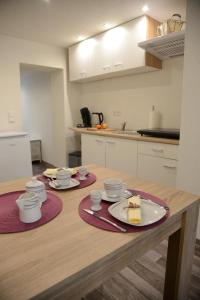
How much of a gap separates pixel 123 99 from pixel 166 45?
115 centimetres

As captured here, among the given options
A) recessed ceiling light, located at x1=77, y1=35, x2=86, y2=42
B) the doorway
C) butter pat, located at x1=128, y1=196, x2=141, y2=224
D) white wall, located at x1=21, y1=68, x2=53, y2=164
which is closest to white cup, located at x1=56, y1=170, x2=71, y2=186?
butter pat, located at x1=128, y1=196, x2=141, y2=224

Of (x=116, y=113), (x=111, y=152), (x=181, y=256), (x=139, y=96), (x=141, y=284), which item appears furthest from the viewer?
(x=116, y=113)

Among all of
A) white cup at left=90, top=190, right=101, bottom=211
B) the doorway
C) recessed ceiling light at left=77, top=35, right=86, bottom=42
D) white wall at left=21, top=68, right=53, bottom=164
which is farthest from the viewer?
white wall at left=21, top=68, right=53, bottom=164

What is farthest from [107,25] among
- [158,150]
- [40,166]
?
[40,166]

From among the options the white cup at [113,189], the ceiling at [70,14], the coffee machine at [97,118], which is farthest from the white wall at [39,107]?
the white cup at [113,189]

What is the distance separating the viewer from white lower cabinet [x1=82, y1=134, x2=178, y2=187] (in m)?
2.19

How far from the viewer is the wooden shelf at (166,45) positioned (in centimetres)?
200

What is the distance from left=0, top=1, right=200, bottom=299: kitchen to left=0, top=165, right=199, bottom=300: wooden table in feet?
3.28

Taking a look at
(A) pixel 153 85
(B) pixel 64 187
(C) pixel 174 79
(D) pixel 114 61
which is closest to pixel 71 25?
(D) pixel 114 61

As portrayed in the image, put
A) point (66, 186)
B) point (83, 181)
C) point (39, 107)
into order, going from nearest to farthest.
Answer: point (66, 186), point (83, 181), point (39, 107)

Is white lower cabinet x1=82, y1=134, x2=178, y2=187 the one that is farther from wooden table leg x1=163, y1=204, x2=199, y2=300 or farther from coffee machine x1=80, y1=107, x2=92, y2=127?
wooden table leg x1=163, y1=204, x2=199, y2=300

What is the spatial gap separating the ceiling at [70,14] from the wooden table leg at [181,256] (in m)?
2.11

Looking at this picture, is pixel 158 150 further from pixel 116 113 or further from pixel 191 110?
pixel 116 113

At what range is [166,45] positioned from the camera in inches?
86.8
